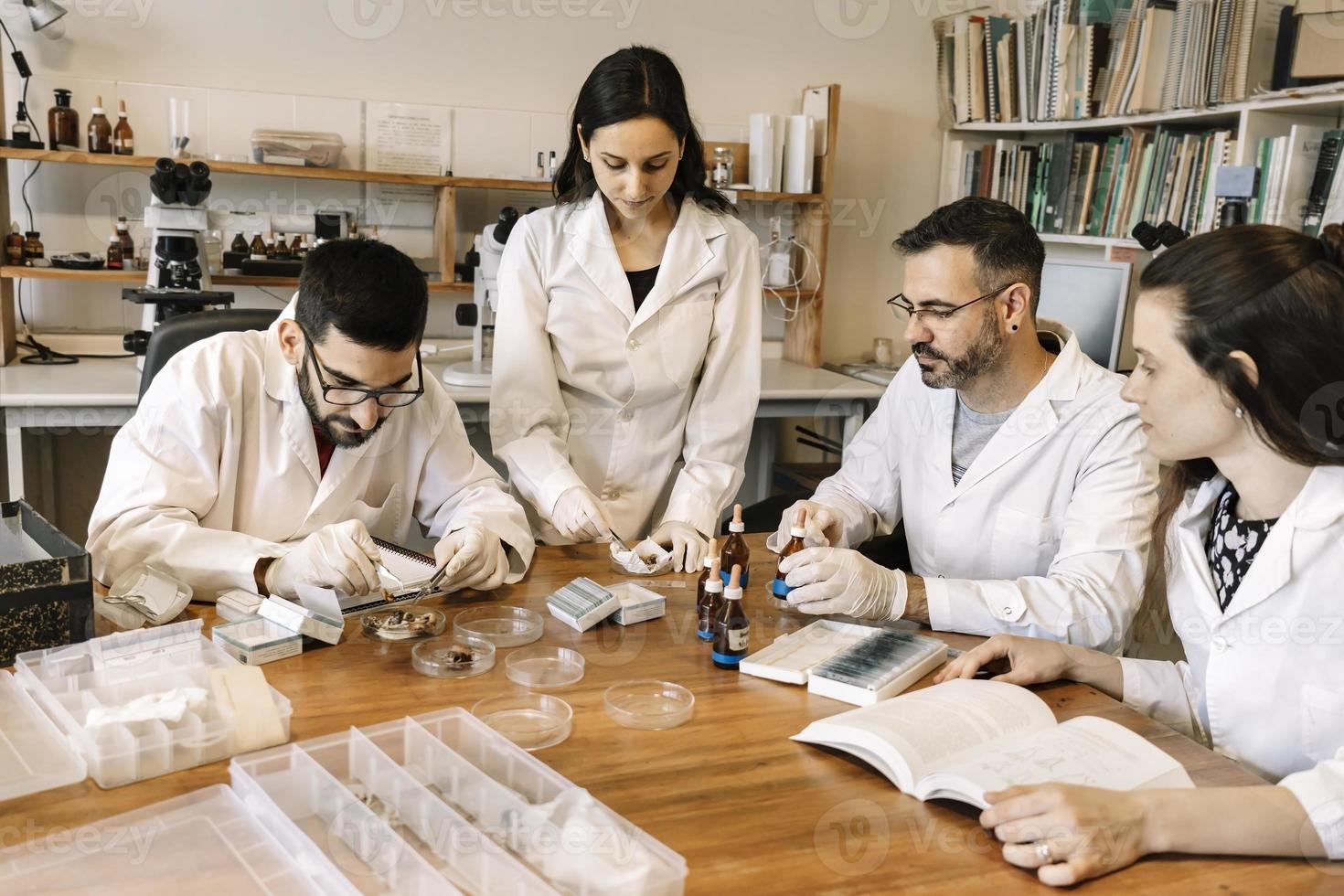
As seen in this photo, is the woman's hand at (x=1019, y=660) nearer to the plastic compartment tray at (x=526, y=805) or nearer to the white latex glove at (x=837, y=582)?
the white latex glove at (x=837, y=582)

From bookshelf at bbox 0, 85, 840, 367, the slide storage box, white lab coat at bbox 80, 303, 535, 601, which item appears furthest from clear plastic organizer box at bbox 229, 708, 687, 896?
bookshelf at bbox 0, 85, 840, 367

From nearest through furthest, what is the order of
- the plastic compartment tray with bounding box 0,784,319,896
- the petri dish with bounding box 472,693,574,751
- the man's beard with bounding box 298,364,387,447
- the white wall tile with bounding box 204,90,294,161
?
the plastic compartment tray with bounding box 0,784,319,896, the petri dish with bounding box 472,693,574,751, the man's beard with bounding box 298,364,387,447, the white wall tile with bounding box 204,90,294,161

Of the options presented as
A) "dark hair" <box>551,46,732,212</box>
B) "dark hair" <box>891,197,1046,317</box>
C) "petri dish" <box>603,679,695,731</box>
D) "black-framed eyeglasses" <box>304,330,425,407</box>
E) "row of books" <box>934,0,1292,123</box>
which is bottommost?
"petri dish" <box>603,679,695,731</box>

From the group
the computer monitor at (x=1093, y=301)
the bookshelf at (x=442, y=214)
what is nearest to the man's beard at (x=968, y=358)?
the computer monitor at (x=1093, y=301)

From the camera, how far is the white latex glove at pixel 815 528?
1.93 meters

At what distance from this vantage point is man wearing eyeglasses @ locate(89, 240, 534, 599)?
165cm

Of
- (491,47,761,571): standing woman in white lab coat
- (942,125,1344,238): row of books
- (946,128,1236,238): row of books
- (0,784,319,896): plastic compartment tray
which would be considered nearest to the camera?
(0,784,319,896): plastic compartment tray

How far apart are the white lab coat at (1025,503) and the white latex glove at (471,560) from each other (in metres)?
0.69

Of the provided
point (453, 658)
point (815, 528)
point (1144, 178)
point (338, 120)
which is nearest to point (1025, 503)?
point (815, 528)

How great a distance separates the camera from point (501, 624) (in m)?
1.61

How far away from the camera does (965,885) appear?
1.04m

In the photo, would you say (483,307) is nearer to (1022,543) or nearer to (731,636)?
(1022,543)

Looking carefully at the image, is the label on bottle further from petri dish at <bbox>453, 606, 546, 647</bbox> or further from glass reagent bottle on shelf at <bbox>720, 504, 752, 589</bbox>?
petri dish at <bbox>453, 606, 546, 647</bbox>

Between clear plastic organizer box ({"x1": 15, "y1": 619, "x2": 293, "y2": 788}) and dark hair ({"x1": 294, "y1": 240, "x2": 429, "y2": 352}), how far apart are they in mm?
513
